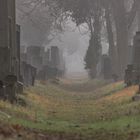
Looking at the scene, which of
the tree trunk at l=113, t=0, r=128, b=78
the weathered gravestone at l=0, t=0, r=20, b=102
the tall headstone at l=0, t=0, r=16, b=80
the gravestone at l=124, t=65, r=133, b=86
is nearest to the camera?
the weathered gravestone at l=0, t=0, r=20, b=102

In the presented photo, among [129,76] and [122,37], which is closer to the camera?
[129,76]

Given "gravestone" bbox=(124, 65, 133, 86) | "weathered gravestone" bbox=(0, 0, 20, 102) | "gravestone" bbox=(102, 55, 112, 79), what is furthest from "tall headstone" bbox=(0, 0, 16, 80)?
"gravestone" bbox=(102, 55, 112, 79)

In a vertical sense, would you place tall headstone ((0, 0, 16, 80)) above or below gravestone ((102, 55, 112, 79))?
above

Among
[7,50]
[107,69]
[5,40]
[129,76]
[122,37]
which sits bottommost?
[107,69]

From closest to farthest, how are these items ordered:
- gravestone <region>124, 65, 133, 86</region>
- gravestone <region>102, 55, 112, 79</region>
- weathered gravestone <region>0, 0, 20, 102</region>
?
weathered gravestone <region>0, 0, 20, 102</region>, gravestone <region>124, 65, 133, 86</region>, gravestone <region>102, 55, 112, 79</region>

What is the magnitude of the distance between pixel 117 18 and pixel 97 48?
6.03 meters

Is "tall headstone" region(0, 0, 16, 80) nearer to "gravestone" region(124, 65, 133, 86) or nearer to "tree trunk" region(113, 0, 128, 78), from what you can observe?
"gravestone" region(124, 65, 133, 86)

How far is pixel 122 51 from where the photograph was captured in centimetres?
3759

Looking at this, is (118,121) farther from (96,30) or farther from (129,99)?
(96,30)

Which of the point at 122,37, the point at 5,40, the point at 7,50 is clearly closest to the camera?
the point at 7,50

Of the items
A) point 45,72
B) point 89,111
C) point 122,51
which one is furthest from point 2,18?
point 122,51

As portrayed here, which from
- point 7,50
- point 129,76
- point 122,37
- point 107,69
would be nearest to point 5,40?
point 7,50

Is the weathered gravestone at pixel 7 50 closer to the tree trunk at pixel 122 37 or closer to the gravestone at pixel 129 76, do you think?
the gravestone at pixel 129 76

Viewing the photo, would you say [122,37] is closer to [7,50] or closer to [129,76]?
[129,76]
